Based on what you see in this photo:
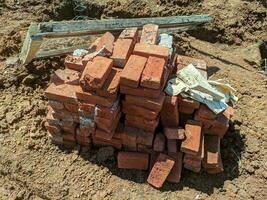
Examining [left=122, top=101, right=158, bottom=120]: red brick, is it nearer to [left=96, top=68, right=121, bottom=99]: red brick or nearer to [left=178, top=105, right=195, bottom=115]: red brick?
[left=96, top=68, right=121, bottom=99]: red brick

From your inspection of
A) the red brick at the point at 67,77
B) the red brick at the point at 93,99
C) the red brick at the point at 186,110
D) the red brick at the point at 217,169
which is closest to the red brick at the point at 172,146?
the red brick at the point at 186,110

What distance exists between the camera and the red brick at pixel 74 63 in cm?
414

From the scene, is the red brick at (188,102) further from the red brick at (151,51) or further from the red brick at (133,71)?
the red brick at (133,71)

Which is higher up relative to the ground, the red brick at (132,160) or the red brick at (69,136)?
the red brick at (69,136)

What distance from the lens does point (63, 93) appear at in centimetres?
394

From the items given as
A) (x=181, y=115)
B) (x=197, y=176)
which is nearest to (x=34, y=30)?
(x=181, y=115)

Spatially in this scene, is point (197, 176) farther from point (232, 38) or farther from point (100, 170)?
point (232, 38)

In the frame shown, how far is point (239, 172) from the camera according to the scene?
4250 mm

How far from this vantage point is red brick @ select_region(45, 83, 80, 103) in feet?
12.9

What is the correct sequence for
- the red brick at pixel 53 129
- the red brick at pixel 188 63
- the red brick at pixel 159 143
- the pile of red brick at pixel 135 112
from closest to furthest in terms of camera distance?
1. the pile of red brick at pixel 135 112
2. the red brick at pixel 159 143
3. the red brick at pixel 53 129
4. the red brick at pixel 188 63

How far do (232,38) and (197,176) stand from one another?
8.55 feet

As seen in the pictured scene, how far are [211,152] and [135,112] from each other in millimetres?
920

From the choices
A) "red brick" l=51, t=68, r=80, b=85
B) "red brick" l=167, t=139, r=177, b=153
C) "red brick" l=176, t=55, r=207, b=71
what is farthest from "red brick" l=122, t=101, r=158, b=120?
"red brick" l=176, t=55, r=207, b=71

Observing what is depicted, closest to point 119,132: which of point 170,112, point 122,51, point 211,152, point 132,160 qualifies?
point 132,160
